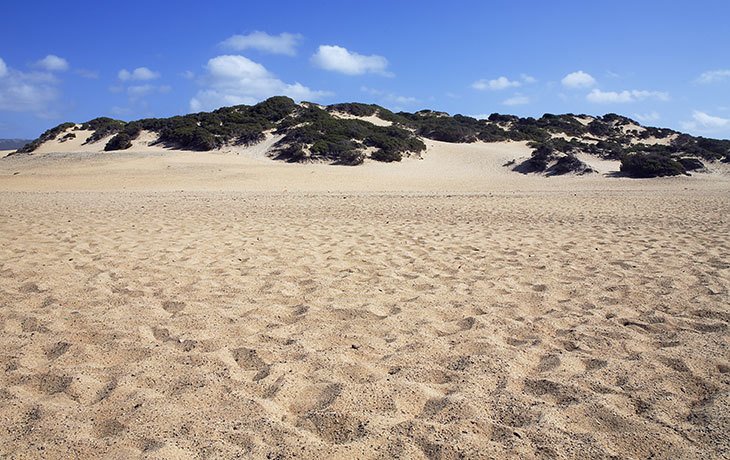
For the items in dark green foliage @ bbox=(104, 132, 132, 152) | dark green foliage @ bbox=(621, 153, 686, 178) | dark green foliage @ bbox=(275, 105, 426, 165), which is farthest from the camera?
dark green foliage @ bbox=(104, 132, 132, 152)

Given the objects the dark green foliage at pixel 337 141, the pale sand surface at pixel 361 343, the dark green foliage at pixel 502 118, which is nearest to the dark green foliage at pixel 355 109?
the dark green foliage at pixel 337 141

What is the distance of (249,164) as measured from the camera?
24.7 m

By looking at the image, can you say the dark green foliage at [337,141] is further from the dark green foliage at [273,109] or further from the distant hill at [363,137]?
the dark green foliage at [273,109]

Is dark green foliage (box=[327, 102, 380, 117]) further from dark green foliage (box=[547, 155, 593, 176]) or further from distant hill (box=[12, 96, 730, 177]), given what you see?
dark green foliage (box=[547, 155, 593, 176])

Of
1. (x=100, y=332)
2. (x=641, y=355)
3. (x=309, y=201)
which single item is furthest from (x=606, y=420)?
(x=309, y=201)

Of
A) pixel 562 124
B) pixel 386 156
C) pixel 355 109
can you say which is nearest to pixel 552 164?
pixel 386 156

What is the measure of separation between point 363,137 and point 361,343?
2751 centimetres

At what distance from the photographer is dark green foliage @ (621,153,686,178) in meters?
23.5

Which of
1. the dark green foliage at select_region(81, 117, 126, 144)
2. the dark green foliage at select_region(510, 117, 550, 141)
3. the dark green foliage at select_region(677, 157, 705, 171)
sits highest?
the dark green foliage at select_region(510, 117, 550, 141)

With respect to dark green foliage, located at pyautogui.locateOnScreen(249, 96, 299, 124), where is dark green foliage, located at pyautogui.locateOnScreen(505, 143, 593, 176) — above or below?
below

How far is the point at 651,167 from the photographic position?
23516 mm

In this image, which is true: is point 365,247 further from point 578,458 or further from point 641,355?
point 578,458

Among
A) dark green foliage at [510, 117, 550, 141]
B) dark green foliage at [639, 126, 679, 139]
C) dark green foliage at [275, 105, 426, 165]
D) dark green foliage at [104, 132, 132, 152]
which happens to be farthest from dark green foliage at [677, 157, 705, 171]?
dark green foliage at [104, 132, 132, 152]

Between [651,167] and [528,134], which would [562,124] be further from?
[651,167]
